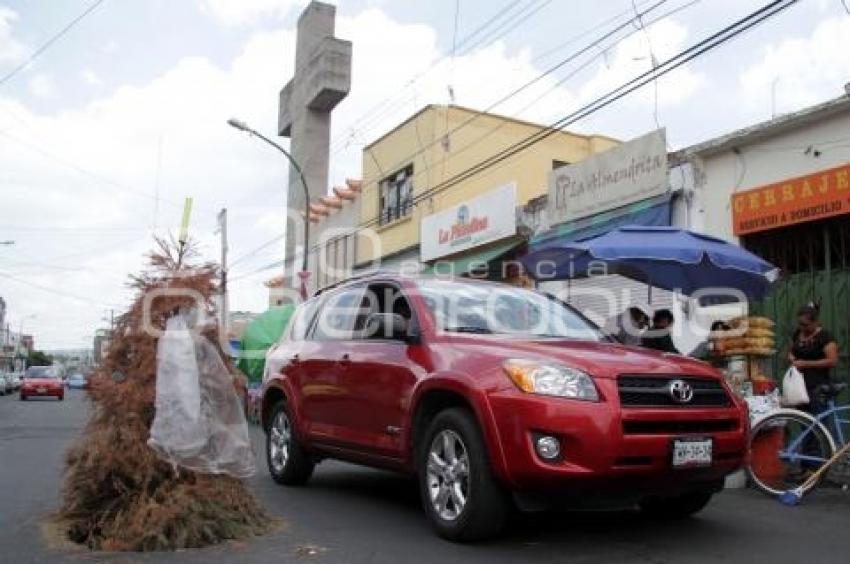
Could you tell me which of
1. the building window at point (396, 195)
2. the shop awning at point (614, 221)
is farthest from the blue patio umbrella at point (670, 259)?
the building window at point (396, 195)

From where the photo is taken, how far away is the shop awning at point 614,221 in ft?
44.7

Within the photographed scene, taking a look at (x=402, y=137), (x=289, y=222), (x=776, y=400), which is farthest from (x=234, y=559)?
(x=289, y=222)

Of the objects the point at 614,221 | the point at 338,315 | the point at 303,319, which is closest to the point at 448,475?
the point at 338,315

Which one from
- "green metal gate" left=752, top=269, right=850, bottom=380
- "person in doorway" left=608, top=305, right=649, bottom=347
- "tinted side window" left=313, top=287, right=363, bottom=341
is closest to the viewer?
"tinted side window" left=313, top=287, right=363, bottom=341

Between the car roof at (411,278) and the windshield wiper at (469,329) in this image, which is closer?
the windshield wiper at (469,329)

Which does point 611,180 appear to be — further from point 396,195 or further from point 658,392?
point 396,195

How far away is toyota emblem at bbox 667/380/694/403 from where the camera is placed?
5477 mm

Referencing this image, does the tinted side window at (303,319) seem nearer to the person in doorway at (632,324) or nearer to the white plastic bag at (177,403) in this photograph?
the white plastic bag at (177,403)

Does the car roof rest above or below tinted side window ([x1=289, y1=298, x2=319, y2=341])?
above

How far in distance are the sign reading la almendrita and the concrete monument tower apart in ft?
61.5

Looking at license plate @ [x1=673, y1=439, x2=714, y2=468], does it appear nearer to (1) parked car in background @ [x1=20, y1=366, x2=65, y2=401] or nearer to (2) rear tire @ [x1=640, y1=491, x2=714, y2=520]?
(2) rear tire @ [x1=640, y1=491, x2=714, y2=520]

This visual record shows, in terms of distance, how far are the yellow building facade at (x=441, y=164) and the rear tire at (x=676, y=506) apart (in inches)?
626

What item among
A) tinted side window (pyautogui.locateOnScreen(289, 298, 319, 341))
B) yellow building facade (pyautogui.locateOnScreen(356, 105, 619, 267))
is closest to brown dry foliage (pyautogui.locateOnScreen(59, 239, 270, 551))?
tinted side window (pyautogui.locateOnScreen(289, 298, 319, 341))

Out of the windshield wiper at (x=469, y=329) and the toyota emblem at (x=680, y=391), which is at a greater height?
the windshield wiper at (x=469, y=329)
